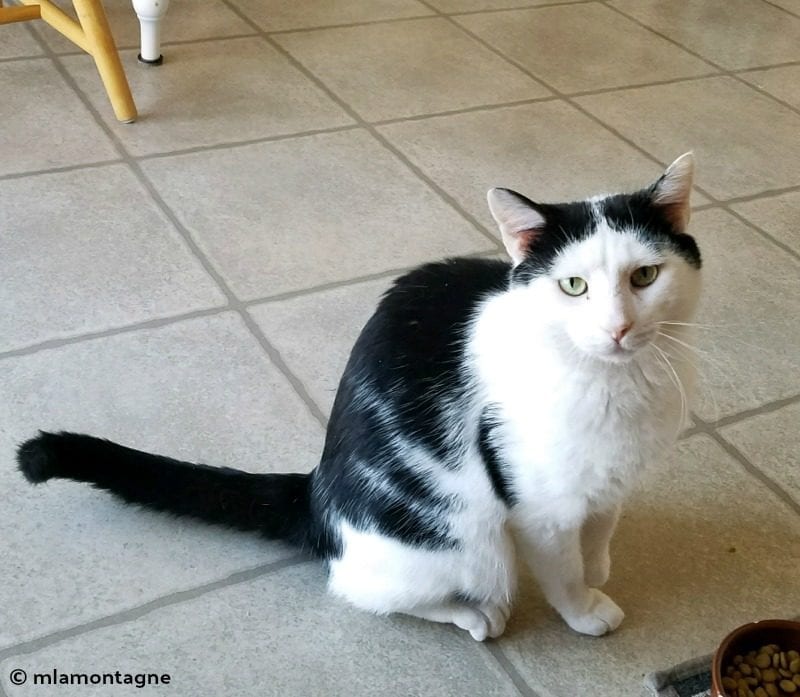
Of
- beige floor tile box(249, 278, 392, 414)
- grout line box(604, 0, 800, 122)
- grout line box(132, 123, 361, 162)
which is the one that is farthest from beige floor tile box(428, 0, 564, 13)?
beige floor tile box(249, 278, 392, 414)

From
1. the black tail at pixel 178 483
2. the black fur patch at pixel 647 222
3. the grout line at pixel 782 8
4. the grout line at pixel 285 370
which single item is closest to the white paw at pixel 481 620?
the black tail at pixel 178 483

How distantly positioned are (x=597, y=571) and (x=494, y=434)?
0.30 metres

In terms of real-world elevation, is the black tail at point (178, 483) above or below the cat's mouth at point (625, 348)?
below

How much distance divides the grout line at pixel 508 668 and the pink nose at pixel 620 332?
0.47 m

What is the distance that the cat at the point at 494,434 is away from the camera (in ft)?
3.38

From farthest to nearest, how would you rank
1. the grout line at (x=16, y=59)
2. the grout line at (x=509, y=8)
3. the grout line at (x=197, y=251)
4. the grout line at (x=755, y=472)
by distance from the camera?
the grout line at (x=509, y=8) < the grout line at (x=16, y=59) < the grout line at (x=197, y=251) < the grout line at (x=755, y=472)

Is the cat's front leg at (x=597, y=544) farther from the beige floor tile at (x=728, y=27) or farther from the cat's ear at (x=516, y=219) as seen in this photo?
the beige floor tile at (x=728, y=27)

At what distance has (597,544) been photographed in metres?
1.27

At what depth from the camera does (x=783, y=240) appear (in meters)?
2.08

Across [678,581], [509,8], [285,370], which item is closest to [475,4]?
[509,8]

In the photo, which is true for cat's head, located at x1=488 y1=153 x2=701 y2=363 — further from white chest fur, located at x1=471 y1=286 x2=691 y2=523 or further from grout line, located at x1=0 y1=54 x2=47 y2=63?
grout line, located at x1=0 y1=54 x2=47 y2=63

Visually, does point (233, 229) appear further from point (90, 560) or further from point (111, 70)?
point (90, 560)

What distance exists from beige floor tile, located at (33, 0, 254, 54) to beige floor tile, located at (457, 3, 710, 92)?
2.31 feet

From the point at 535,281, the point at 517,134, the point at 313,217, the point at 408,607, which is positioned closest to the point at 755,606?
the point at 408,607
